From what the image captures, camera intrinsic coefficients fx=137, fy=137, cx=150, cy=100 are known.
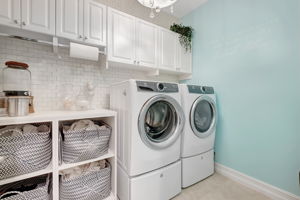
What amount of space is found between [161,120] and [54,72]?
1.37 meters

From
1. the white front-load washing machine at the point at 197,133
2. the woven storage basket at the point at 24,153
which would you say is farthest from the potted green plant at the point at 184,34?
the woven storage basket at the point at 24,153

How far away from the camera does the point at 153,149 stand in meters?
1.38

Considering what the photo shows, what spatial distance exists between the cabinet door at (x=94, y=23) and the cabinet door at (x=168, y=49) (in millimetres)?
873

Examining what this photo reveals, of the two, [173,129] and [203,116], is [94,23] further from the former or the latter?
[203,116]

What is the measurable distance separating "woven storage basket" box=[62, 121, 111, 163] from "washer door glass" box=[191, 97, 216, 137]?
3.53 feet

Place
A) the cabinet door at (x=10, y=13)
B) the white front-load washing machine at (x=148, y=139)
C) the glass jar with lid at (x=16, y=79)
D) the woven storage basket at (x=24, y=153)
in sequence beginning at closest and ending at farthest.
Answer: the woven storage basket at (x=24, y=153)
the cabinet door at (x=10, y=13)
the white front-load washing machine at (x=148, y=139)
the glass jar with lid at (x=16, y=79)

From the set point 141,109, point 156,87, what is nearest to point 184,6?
point 156,87

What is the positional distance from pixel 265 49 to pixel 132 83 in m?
1.57

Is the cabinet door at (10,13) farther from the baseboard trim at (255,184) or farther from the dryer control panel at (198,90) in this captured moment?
the baseboard trim at (255,184)

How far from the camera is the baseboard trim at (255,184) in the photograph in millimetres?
1440

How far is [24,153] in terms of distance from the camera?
1.04 meters

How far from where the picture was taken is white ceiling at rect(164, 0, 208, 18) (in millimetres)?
2221

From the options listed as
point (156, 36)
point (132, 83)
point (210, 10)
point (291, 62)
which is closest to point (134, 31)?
point (156, 36)

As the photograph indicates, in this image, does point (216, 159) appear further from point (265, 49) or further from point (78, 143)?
point (78, 143)
